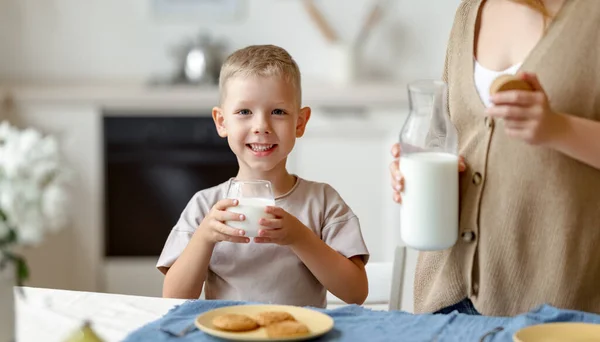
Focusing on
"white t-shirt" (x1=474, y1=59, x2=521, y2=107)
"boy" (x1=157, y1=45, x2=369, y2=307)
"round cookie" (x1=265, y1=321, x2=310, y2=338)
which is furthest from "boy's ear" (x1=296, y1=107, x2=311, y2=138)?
"round cookie" (x1=265, y1=321, x2=310, y2=338)

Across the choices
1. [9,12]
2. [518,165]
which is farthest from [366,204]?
[518,165]

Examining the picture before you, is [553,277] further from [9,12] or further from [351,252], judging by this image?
[9,12]

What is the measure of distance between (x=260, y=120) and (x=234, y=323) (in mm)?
548

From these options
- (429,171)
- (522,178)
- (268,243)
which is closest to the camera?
(429,171)

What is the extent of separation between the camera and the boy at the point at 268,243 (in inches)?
67.6

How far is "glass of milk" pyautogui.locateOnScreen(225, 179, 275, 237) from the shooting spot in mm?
1570

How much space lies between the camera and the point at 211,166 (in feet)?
13.1

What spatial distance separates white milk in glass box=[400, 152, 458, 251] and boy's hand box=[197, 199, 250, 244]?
0.29 metres

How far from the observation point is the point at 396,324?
139 cm

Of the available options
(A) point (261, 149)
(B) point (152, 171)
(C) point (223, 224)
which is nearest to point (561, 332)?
(C) point (223, 224)

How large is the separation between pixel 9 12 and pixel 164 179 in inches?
47.4

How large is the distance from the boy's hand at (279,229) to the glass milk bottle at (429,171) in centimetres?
22

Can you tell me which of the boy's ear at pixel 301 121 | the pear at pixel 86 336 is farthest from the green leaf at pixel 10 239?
the boy's ear at pixel 301 121

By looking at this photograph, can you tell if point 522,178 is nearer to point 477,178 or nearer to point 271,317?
point 477,178
